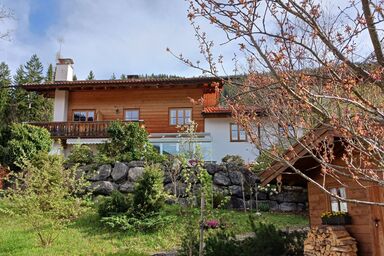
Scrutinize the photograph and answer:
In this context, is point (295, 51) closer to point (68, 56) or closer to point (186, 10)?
point (186, 10)

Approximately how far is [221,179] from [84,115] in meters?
12.2

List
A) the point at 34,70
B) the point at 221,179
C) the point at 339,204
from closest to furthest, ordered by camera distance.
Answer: the point at 339,204 → the point at 221,179 → the point at 34,70

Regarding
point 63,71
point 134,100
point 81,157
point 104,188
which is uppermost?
point 63,71

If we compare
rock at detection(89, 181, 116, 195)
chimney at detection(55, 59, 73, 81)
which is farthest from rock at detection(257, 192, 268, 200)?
chimney at detection(55, 59, 73, 81)

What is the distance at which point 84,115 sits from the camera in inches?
956

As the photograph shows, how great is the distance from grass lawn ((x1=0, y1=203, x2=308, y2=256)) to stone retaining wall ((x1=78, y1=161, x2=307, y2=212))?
4.99ft

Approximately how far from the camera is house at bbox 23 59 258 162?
21.6m

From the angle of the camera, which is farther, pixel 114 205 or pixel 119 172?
pixel 119 172

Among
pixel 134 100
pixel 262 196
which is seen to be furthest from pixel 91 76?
pixel 262 196

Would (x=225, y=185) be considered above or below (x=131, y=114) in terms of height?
below

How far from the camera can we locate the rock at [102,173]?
15781 millimetres

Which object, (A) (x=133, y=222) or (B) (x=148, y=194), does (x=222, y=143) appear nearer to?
(B) (x=148, y=194)

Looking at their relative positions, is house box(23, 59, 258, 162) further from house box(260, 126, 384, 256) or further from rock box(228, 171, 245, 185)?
house box(260, 126, 384, 256)

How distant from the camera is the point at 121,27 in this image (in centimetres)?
557
